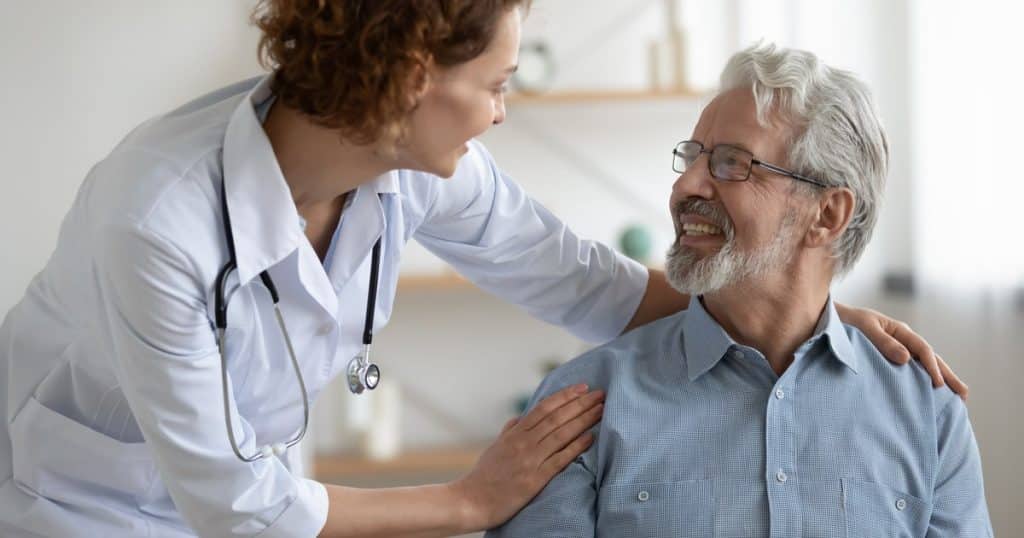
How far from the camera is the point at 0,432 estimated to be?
5.09ft

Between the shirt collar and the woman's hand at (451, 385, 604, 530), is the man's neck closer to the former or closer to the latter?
the shirt collar

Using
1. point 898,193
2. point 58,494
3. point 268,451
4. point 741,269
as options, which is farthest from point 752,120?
point 898,193

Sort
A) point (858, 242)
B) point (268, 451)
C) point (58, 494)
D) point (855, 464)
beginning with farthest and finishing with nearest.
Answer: point (858, 242), point (855, 464), point (58, 494), point (268, 451)

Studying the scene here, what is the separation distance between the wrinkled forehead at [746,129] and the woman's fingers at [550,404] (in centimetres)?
42

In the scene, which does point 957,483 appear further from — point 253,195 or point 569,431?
point 253,195

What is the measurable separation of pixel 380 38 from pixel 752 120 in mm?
682

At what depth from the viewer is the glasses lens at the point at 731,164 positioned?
173cm

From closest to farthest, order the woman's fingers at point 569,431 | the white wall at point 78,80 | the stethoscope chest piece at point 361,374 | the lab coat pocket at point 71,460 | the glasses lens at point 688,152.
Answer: the lab coat pocket at point 71,460 < the stethoscope chest piece at point 361,374 < the woman's fingers at point 569,431 < the glasses lens at point 688,152 < the white wall at point 78,80

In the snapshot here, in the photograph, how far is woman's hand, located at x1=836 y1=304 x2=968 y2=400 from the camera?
1730 mm

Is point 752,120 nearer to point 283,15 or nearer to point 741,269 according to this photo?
point 741,269

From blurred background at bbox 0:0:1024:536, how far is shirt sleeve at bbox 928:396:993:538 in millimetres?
1663

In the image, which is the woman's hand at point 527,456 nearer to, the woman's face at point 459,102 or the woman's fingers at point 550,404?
the woman's fingers at point 550,404

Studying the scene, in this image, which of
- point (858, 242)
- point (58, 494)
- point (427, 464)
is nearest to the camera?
point (58, 494)

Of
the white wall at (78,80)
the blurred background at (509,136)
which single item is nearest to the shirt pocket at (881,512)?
the blurred background at (509,136)
